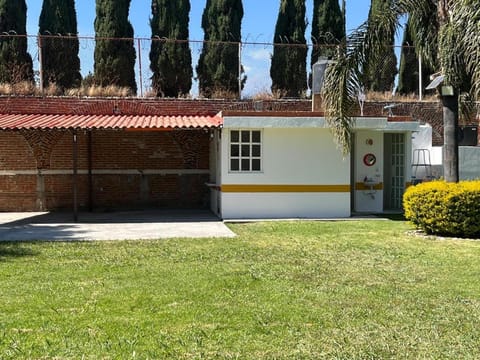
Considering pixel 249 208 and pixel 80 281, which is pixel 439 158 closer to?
pixel 249 208

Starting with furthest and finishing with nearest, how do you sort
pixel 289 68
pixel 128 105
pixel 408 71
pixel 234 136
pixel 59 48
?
1. pixel 408 71
2. pixel 289 68
3. pixel 59 48
4. pixel 128 105
5. pixel 234 136

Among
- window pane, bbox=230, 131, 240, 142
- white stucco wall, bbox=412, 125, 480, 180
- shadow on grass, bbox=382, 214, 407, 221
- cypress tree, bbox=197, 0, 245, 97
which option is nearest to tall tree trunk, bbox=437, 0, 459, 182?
shadow on grass, bbox=382, 214, 407, 221

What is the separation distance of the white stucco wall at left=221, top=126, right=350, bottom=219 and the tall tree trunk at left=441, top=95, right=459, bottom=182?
3559 millimetres

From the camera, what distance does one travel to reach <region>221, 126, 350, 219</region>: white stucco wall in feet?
46.9

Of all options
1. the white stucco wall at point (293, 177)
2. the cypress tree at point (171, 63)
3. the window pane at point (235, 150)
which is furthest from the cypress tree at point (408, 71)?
the window pane at point (235, 150)

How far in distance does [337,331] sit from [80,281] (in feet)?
11.8

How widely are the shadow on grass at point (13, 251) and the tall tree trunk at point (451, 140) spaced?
27.6 feet

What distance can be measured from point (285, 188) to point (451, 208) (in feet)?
15.9

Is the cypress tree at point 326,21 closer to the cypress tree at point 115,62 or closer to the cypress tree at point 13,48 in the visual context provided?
the cypress tree at point 115,62

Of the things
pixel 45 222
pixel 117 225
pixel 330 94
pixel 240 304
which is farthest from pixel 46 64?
pixel 240 304

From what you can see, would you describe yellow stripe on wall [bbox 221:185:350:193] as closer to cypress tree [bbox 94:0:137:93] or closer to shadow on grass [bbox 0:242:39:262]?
shadow on grass [bbox 0:242:39:262]

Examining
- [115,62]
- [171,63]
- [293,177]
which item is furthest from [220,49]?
[293,177]

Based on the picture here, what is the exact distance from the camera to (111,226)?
1310 cm

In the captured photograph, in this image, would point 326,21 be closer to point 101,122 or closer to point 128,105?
point 128,105
